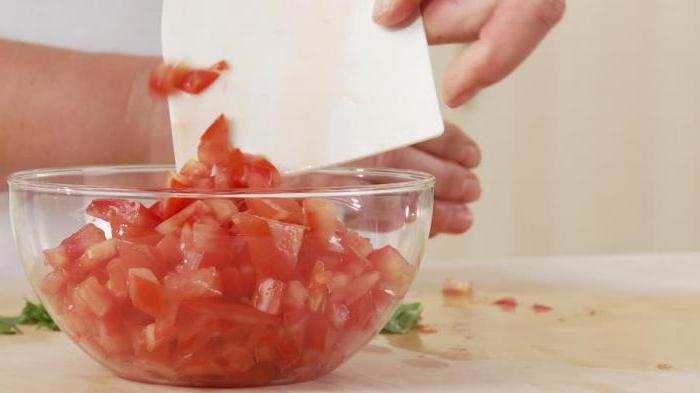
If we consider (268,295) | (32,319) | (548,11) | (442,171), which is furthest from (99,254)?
(442,171)

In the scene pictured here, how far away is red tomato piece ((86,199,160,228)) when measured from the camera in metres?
0.96

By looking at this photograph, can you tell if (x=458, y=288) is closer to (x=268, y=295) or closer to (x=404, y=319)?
(x=404, y=319)

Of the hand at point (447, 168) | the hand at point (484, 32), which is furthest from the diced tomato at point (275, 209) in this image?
the hand at point (447, 168)

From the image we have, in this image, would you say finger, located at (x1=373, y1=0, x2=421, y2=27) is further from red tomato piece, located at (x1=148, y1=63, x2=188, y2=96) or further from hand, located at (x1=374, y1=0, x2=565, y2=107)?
red tomato piece, located at (x1=148, y1=63, x2=188, y2=96)

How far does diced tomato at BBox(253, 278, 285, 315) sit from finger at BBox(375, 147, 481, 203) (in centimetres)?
84

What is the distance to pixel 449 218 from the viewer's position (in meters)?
1.75

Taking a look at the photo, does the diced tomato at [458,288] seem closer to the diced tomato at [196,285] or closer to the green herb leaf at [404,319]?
the green herb leaf at [404,319]

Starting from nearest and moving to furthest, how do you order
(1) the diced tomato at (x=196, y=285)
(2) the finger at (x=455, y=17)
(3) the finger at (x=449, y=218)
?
1. (1) the diced tomato at (x=196, y=285)
2. (2) the finger at (x=455, y=17)
3. (3) the finger at (x=449, y=218)

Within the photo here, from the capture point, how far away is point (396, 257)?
3.35 ft

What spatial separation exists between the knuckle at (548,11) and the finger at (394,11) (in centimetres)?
15

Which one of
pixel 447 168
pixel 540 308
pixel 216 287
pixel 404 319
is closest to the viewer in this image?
pixel 216 287

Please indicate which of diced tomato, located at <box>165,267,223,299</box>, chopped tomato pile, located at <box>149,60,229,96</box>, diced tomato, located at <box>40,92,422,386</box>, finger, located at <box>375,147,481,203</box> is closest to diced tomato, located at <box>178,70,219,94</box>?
chopped tomato pile, located at <box>149,60,229,96</box>

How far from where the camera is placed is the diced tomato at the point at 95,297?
945 millimetres

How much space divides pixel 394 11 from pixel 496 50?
0.13 m
